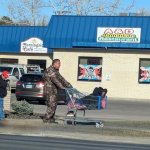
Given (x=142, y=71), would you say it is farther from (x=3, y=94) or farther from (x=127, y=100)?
(x=3, y=94)

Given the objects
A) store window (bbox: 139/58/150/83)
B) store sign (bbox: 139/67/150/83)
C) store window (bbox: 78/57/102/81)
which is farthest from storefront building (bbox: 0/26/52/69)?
store sign (bbox: 139/67/150/83)

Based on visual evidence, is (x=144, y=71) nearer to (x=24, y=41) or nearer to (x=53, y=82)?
(x=24, y=41)

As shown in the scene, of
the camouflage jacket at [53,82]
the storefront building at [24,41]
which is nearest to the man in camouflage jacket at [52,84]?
the camouflage jacket at [53,82]

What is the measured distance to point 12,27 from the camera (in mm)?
40906

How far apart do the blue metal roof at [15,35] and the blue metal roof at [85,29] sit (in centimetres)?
491

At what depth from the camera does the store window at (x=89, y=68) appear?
36.0 m

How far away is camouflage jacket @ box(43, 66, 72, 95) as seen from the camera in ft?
54.1

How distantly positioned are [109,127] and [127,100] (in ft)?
55.2

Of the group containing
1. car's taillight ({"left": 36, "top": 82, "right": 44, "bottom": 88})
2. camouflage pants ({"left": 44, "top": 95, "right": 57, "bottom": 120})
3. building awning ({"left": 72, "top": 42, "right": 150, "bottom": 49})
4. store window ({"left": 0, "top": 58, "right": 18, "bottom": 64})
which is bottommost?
camouflage pants ({"left": 44, "top": 95, "right": 57, "bottom": 120})

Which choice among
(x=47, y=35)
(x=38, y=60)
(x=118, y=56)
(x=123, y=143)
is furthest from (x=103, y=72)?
(x=123, y=143)

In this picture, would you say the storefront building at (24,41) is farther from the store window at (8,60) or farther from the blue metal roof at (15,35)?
the store window at (8,60)

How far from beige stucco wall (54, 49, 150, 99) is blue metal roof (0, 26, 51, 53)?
5.62 meters

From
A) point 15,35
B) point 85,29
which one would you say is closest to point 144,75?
point 85,29

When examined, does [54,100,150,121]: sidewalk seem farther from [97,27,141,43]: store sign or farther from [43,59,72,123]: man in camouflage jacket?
[97,27,141,43]: store sign
